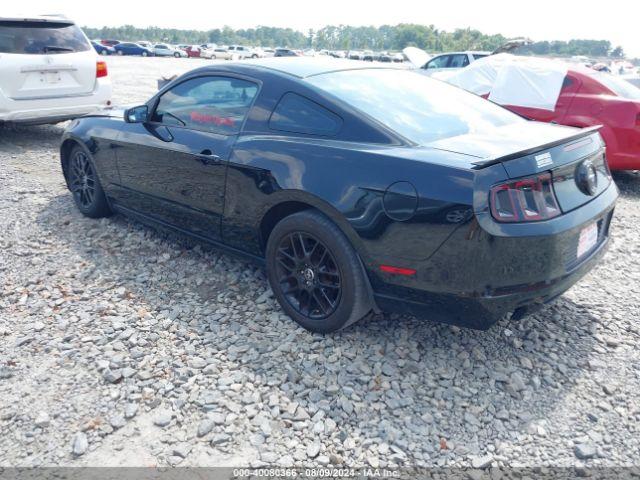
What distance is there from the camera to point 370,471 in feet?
7.25

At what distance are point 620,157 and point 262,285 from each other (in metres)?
4.71

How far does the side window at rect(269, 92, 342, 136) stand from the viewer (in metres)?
2.99

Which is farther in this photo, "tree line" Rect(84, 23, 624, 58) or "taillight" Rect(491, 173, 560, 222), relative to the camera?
"tree line" Rect(84, 23, 624, 58)

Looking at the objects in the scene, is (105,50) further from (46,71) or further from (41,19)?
(46,71)

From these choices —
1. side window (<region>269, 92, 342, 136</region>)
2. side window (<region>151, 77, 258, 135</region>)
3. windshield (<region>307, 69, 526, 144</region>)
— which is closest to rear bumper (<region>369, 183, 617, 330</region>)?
windshield (<region>307, 69, 526, 144</region>)

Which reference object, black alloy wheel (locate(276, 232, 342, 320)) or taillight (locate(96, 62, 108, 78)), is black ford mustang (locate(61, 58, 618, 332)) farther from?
taillight (locate(96, 62, 108, 78))

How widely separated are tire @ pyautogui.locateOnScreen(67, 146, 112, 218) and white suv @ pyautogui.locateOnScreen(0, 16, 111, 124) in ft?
8.40

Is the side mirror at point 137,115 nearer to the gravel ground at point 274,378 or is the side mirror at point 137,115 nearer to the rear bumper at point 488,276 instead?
the gravel ground at point 274,378

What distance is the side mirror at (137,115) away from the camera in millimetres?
4008

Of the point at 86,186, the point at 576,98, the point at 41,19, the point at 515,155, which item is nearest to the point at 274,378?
the point at 515,155

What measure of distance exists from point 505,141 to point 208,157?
1837mm

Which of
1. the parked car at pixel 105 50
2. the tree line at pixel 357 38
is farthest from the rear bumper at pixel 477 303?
the tree line at pixel 357 38

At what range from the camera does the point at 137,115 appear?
4.01 meters

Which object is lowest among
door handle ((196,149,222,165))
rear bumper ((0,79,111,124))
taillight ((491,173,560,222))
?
rear bumper ((0,79,111,124))
